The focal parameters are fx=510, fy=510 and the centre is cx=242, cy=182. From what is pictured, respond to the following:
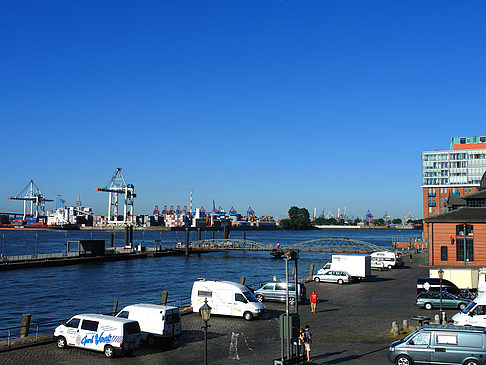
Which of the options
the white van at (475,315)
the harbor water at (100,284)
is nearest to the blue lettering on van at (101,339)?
the harbor water at (100,284)

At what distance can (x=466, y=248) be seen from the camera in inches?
2509

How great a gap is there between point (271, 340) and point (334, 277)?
2624 centimetres

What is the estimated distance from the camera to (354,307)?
3609 cm

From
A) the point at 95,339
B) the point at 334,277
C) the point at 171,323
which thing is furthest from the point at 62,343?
the point at 334,277

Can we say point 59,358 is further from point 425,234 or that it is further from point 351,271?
point 425,234

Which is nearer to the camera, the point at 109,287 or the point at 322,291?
the point at 322,291

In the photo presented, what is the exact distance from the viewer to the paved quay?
72.7 feet

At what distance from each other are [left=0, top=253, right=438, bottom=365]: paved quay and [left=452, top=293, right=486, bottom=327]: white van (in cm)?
391

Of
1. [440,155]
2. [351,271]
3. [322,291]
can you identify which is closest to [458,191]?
[440,155]

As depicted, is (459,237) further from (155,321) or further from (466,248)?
(155,321)

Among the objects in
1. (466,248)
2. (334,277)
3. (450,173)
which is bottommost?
(334,277)

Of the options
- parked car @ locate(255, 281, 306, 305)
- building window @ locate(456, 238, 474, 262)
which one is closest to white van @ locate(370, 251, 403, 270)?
building window @ locate(456, 238, 474, 262)

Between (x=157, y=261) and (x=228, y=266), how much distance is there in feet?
51.0

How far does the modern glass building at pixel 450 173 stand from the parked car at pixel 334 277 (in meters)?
126
